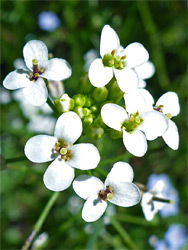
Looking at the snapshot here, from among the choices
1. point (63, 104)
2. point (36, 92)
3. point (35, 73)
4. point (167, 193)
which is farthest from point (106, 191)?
point (167, 193)

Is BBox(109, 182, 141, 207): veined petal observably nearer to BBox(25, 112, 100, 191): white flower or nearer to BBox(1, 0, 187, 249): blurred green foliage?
BBox(25, 112, 100, 191): white flower

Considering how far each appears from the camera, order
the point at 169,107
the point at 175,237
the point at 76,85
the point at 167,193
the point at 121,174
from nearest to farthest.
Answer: the point at 121,174
the point at 169,107
the point at 175,237
the point at 167,193
the point at 76,85

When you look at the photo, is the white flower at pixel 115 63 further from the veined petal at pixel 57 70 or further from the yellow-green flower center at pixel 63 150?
the yellow-green flower center at pixel 63 150

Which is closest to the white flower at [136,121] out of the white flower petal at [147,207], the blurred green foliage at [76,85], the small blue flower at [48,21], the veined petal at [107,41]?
the veined petal at [107,41]

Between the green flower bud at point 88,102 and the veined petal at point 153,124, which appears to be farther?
the green flower bud at point 88,102

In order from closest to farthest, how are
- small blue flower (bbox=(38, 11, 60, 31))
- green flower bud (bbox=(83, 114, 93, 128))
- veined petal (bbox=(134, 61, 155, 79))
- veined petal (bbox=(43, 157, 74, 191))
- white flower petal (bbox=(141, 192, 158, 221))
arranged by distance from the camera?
veined petal (bbox=(43, 157, 74, 191))
green flower bud (bbox=(83, 114, 93, 128))
white flower petal (bbox=(141, 192, 158, 221))
veined petal (bbox=(134, 61, 155, 79))
small blue flower (bbox=(38, 11, 60, 31))

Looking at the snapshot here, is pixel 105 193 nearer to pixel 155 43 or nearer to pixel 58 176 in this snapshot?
pixel 58 176

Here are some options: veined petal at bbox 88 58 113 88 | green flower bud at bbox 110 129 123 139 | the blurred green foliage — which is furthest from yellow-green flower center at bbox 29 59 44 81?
the blurred green foliage
